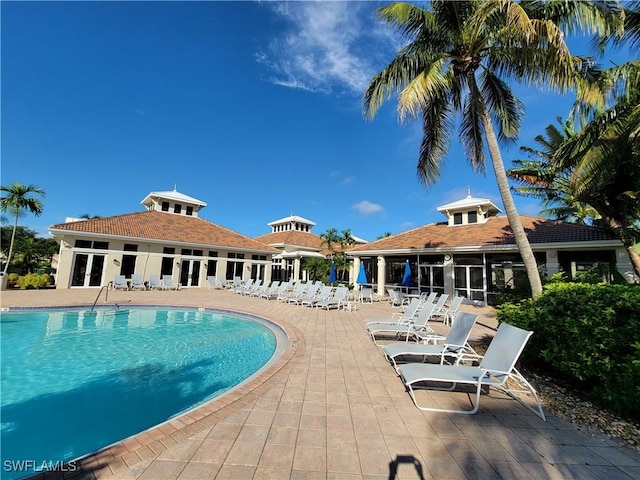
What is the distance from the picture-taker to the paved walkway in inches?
98.7

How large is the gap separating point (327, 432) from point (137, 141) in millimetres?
24545

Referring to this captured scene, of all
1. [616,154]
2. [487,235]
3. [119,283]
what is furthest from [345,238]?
[616,154]

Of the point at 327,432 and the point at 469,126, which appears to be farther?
the point at 469,126

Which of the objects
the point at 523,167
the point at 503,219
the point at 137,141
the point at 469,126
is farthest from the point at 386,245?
the point at 137,141

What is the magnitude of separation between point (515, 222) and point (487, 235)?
12.2 m

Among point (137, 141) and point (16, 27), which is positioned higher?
point (137, 141)

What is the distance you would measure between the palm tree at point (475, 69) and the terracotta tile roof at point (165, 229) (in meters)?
20.1

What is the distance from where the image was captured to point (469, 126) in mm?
10055

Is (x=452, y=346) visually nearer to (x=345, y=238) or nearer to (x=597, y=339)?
(x=597, y=339)

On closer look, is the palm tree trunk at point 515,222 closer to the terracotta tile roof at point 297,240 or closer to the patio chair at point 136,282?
A: the patio chair at point 136,282

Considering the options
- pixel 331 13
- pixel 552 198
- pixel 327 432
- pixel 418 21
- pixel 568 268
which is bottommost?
pixel 327 432

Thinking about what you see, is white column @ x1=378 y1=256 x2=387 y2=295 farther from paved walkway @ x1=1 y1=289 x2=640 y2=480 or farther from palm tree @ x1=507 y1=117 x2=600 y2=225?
paved walkway @ x1=1 y1=289 x2=640 y2=480

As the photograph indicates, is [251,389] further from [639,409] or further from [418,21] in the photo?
[418,21]

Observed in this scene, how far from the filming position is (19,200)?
19.3 m
